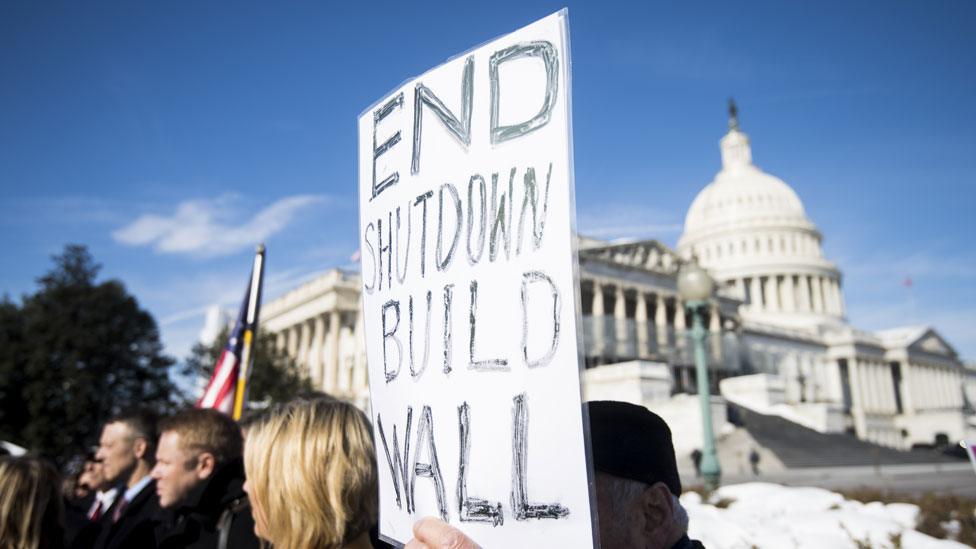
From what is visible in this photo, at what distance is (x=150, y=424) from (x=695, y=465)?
81.6 ft

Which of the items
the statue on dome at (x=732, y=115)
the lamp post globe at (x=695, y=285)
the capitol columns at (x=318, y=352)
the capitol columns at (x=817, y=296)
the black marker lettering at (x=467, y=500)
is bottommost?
the black marker lettering at (x=467, y=500)

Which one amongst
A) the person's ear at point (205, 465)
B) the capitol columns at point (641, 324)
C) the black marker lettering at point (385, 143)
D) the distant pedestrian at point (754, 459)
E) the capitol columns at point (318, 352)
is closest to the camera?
the black marker lettering at point (385, 143)

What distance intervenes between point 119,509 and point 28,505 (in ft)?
4.27

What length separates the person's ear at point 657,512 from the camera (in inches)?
85.4

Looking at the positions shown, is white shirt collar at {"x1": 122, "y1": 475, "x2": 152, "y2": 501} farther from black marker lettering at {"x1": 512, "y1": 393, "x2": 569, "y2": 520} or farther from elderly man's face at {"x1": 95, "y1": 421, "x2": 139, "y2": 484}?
black marker lettering at {"x1": 512, "y1": 393, "x2": 569, "y2": 520}

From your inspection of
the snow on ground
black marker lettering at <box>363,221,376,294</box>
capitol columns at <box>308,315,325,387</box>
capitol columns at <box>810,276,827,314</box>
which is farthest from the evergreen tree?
capitol columns at <box>810,276,827,314</box>

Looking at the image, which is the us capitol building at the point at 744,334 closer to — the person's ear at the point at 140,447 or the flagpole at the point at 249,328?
the flagpole at the point at 249,328

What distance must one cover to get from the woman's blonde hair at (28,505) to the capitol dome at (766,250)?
8258 cm

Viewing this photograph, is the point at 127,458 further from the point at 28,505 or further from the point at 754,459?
the point at 754,459

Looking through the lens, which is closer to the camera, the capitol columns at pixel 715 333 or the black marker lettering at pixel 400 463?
the black marker lettering at pixel 400 463

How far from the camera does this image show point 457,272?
78.9 inches

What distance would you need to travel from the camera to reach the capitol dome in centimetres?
8688

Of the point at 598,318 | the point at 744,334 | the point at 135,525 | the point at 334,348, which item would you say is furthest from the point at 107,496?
the point at 744,334

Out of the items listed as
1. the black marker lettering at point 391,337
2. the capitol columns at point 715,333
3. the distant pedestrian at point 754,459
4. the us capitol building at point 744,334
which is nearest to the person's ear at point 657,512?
the black marker lettering at point 391,337
